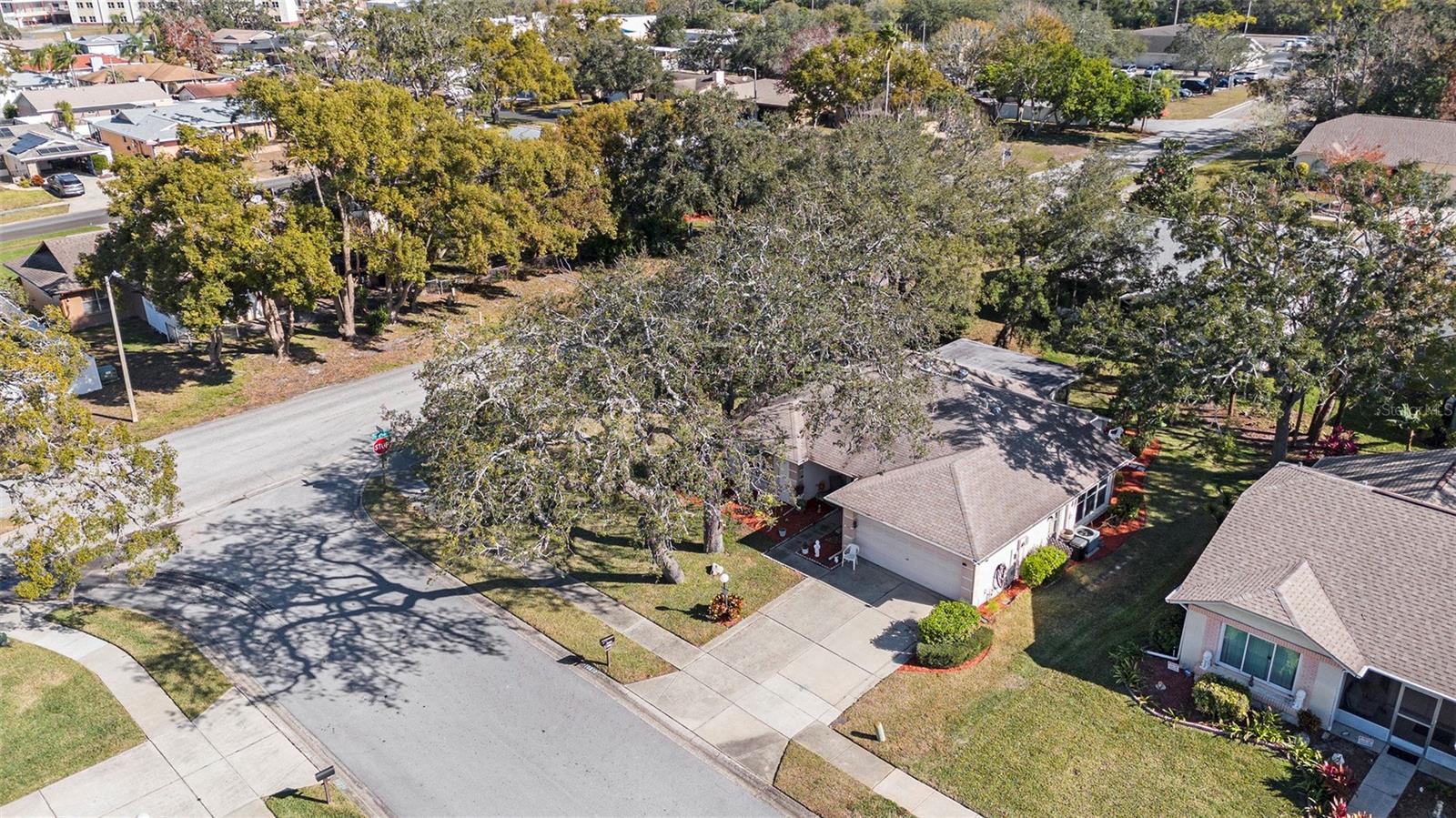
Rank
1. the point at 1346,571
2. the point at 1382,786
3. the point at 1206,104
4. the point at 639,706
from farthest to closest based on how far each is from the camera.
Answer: the point at 1206,104 < the point at 639,706 < the point at 1346,571 < the point at 1382,786

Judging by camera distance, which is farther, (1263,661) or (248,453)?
(248,453)

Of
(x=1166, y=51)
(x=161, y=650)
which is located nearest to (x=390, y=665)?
(x=161, y=650)

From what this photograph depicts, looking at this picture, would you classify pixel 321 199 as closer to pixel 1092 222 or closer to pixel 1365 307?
pixel 1092 222

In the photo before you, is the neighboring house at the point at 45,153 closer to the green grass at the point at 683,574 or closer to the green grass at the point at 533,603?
the green grass at the point at 533,603

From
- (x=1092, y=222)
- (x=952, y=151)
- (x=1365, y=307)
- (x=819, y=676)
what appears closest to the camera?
(x=819, y=676)

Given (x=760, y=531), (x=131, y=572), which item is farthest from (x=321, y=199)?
(x=760, y=531)

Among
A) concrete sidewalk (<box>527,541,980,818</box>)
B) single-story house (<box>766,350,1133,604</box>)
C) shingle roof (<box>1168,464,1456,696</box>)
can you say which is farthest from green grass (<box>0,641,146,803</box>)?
shingle roof (<box>1168,464,1456,696</box>)

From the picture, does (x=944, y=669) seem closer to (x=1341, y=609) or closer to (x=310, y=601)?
(x=1341, y=609)
